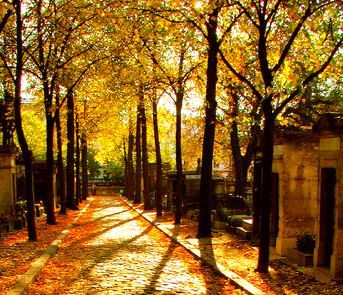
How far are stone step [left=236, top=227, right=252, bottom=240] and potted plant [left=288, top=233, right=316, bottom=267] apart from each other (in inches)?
124

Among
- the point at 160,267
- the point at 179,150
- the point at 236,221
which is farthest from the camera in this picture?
the point at 179,150

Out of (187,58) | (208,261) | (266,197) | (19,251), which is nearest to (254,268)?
(208,261)

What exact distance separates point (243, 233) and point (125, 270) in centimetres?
521

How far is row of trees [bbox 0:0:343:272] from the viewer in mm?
8703

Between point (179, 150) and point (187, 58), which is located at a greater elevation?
point (187, 58)

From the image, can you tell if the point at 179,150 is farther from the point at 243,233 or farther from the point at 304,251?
the point at 304,251

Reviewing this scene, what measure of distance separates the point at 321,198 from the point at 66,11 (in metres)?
11.0

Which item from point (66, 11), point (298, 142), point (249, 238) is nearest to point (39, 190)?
point (66, 11)

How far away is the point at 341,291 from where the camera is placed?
7.05 m

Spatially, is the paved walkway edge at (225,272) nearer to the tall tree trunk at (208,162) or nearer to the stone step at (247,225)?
the tall tree trunk at (208,162)

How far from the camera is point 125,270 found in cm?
902

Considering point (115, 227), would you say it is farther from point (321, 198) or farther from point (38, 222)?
point (321, 198)

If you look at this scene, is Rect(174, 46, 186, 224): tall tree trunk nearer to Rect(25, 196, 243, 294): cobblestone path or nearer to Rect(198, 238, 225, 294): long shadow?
Rect(25, 196, 243, 294): cobblestone path

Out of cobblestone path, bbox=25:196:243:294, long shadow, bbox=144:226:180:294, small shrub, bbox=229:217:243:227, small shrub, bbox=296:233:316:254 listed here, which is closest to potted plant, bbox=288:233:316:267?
small shrub, bbox=296:233:316:254
